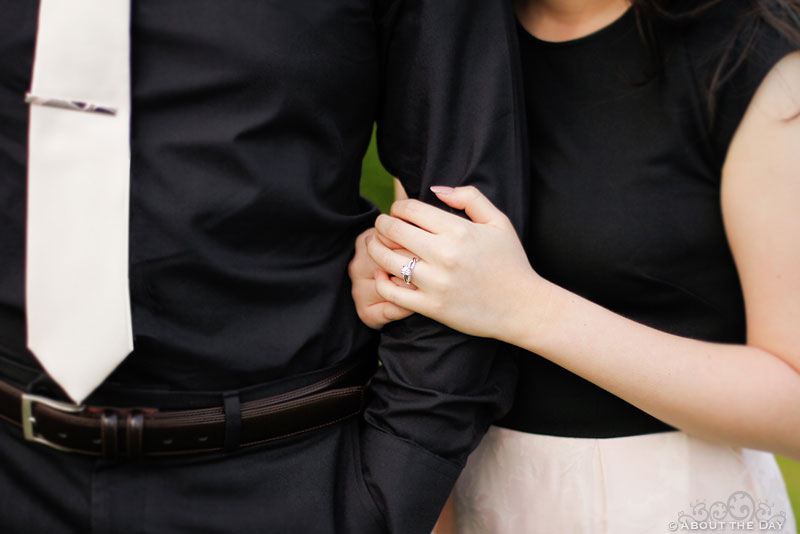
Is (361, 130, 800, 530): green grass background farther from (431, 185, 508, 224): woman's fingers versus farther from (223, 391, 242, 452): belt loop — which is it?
(223, 391, 242, 452): belt loop

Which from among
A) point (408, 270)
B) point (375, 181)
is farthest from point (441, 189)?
point (375, 181)

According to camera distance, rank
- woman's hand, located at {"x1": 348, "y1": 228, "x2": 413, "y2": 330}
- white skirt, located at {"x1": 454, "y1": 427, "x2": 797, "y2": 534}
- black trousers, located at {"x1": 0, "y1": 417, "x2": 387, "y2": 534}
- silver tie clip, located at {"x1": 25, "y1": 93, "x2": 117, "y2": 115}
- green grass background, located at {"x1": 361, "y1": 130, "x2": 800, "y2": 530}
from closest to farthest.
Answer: silver tie clip, located at {"x1": 25, "y1": 93, "x2": 117, "y2": 115} → black trousers, located at {"x1": 0, "y1": 417, "x2": 387, "y2": 534} → woman's hand, located at {"x1": 348, "y1": 228, "x2": 413, "y2": 330} → white skirt, located at {"x1": 454, "y1": 427, "x2": 797, "y2": 534} → green grass background, located at {"x1": 361, "y1": 130, "x2": 800, "y2": 530}

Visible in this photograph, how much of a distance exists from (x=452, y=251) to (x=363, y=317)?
0.61ft

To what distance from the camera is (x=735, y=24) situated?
106 cm

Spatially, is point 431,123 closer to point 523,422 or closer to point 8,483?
point 523,422

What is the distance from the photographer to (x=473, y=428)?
108 cm

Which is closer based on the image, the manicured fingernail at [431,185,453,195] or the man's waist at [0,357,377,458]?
the man's waist at [0,357,377,458]

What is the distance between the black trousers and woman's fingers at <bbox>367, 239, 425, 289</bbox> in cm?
25

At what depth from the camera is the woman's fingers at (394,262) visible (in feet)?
3.34

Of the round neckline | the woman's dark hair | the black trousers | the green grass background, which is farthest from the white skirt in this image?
the green grass background

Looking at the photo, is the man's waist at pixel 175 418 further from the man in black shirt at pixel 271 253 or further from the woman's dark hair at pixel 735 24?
the woman's dark hair at pixel 735 24

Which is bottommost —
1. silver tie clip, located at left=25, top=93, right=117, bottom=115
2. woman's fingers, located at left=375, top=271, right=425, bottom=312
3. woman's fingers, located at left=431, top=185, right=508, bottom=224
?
woman's fingers, located at left=375, top=271, right=425, bottom=312

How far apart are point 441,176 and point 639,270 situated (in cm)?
35

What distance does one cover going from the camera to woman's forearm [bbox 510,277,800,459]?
103 centimetres
